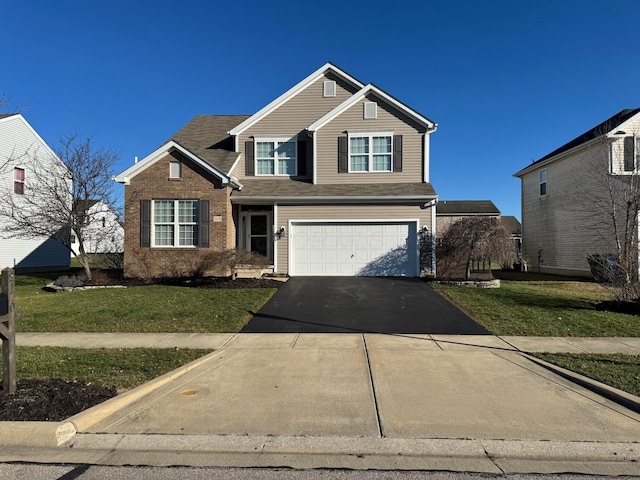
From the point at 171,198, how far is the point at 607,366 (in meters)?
14.3

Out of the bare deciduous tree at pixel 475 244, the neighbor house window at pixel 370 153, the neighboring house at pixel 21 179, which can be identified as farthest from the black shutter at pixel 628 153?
the neighboring house at pixel 21 179

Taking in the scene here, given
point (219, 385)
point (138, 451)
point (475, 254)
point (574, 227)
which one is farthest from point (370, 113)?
point (138, 451)

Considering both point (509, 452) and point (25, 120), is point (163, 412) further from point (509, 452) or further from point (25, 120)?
point (25, 120)

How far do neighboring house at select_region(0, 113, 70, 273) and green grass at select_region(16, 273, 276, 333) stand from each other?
447 inches

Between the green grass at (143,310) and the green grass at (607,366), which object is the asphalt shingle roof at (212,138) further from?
the green grass at (607,366)

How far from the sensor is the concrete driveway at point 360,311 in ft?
28.1

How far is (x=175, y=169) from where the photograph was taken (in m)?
15.6

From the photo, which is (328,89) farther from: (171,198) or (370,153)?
(171,198)

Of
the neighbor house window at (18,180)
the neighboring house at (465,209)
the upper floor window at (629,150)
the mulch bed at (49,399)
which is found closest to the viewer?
the mulch bed at (49,399)

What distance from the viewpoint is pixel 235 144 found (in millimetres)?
18219

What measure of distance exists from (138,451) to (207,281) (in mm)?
10819

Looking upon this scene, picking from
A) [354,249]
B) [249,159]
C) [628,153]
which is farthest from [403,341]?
[628,153]

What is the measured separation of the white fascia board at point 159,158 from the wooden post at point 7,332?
35.4 ft

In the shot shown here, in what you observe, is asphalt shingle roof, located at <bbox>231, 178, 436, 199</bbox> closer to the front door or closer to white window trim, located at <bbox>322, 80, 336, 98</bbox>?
the front door
